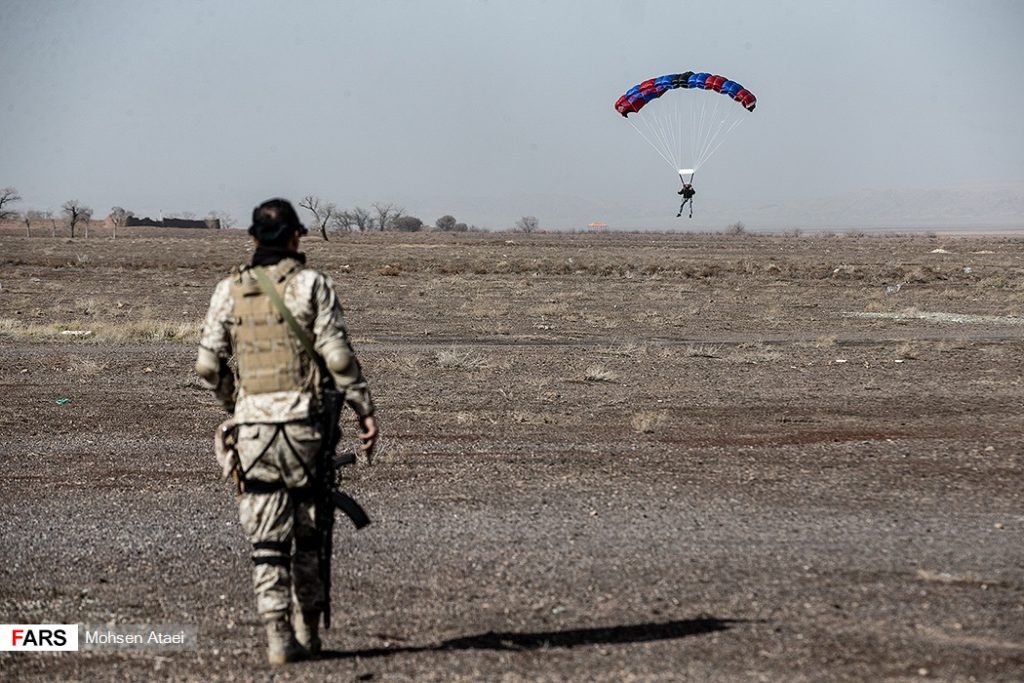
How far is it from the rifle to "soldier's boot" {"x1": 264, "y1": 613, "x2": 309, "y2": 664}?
193 mm

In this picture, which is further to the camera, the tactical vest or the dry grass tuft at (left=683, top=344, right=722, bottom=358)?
the dry grass tuft at (left=683, top=344, right=722, bottom=358)

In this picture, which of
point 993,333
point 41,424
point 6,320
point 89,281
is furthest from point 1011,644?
point 89,281

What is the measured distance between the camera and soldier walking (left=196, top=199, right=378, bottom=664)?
17.4 feet

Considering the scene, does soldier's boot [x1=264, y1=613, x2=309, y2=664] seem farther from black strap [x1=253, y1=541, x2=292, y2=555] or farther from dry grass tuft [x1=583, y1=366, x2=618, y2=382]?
dry grass tuft [x1=583, y1=366, x2=618, y2=382]

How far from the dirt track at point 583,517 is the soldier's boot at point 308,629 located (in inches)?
3.7

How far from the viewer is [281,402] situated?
5.32m

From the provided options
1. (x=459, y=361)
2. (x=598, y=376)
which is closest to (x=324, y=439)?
(x=598, y=376)

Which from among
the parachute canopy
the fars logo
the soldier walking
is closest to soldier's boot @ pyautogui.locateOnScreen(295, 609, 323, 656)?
the soldier walking

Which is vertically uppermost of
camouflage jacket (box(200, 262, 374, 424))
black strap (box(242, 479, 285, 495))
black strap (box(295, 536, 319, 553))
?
camouflage jacket (box(200, 262, 374, 424))

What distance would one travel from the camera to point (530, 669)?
17.5ft

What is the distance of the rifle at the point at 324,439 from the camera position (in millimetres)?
5348

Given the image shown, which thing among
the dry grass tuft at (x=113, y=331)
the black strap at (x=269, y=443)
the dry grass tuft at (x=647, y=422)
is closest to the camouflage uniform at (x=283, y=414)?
the black strap at (x=269, y=443)

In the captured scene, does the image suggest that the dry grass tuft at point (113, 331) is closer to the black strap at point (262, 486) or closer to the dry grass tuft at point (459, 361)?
the dry grass tuft at point (459, 361)

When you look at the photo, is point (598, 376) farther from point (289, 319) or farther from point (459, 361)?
point (289, 319)
